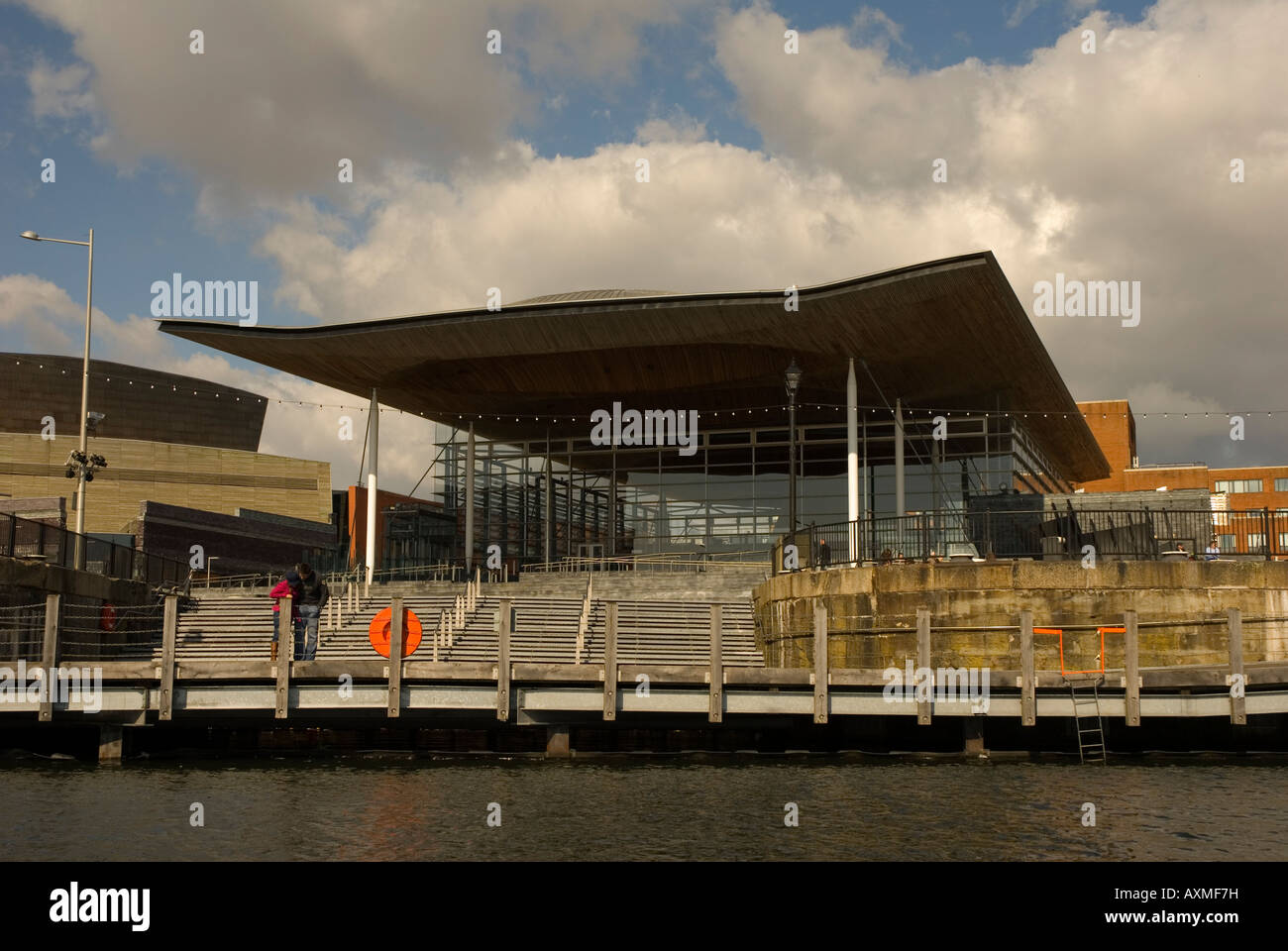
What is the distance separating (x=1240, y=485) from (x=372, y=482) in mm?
90471

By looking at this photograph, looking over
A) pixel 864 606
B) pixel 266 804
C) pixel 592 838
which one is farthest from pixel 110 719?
pixel 864 606

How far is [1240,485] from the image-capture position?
344 ft

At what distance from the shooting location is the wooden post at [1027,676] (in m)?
20.1

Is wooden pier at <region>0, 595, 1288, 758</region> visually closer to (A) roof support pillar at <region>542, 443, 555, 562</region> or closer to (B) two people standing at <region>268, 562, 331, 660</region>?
(B) two people standing at <region>268, 562, 331, 660</region>

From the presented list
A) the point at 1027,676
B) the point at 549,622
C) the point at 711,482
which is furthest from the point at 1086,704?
the point at 711,482

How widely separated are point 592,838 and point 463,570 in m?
27.5

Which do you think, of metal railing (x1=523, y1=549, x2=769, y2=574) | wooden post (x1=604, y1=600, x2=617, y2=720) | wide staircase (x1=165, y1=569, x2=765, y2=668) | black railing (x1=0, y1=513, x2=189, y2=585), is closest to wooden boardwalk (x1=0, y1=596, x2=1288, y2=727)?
wooden post (x1=604, y1=600, x2=617, y2=720)

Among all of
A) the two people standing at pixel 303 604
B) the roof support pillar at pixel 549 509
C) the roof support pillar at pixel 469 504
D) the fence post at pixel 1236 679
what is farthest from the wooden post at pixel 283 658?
the roof support pillar at pixel 549 509

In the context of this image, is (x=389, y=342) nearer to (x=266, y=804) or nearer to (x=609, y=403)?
(x=609, y=403)

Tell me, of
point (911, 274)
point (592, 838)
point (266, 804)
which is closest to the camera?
point (592, 838)
